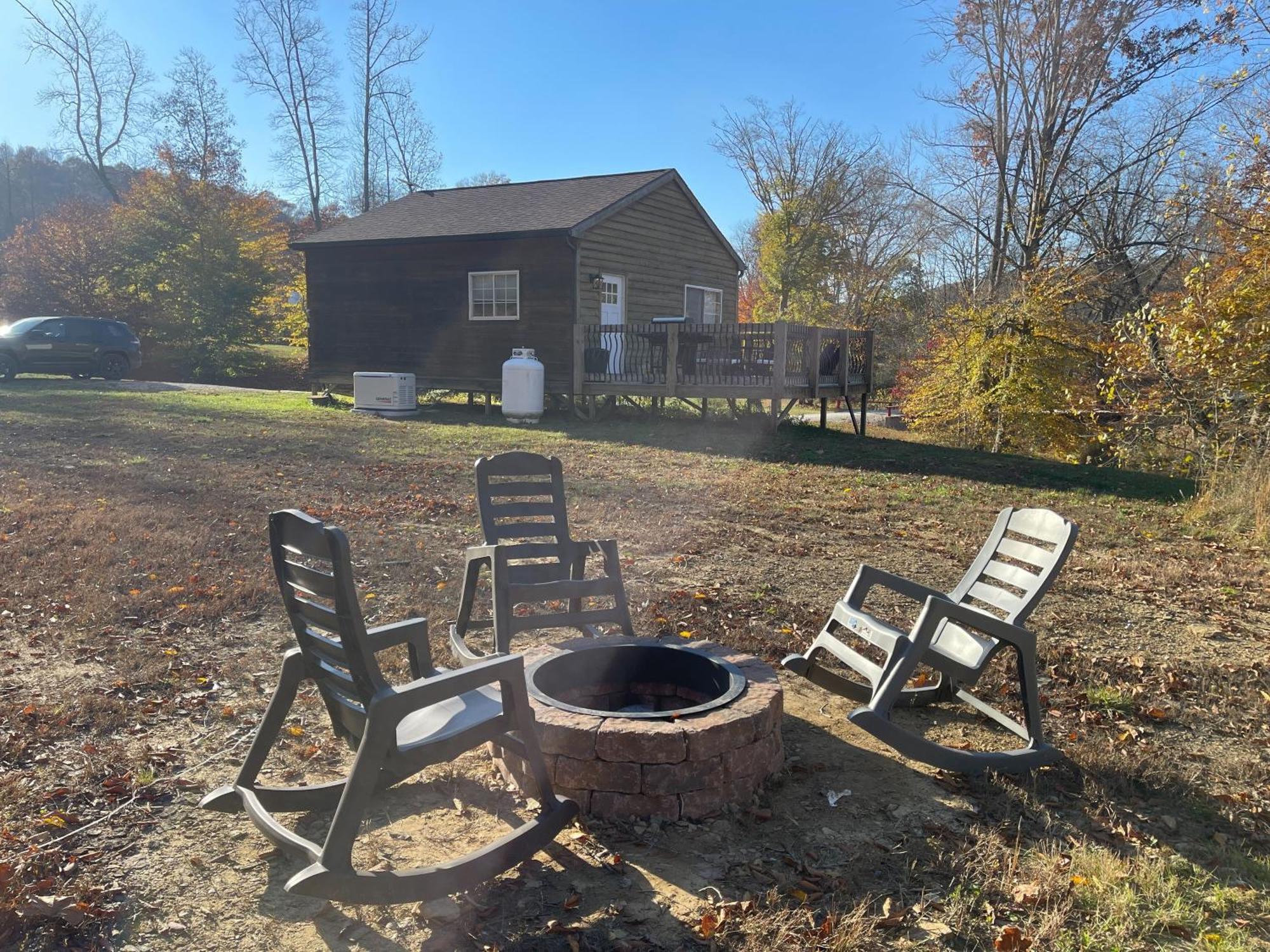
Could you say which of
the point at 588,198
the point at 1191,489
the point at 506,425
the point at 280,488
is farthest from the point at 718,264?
the point at 280,488

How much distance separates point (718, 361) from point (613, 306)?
397 cm

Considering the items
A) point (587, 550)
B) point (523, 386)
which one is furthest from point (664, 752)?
point (523, 386)

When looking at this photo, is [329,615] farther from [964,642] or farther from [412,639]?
[964,642]

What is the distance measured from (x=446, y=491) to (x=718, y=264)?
1392cm

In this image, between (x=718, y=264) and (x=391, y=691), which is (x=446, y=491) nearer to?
(x=391, y=691)

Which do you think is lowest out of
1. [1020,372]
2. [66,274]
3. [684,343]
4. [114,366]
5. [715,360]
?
[114,366]

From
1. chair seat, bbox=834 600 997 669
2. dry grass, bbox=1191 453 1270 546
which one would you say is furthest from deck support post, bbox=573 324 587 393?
chair seat, bbox=834 600 997 669

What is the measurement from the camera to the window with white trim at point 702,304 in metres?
19.7

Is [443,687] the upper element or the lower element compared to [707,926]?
upper

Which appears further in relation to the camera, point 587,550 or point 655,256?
point 655,256

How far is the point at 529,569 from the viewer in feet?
14.2

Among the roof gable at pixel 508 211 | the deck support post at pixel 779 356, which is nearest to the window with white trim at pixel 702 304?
the roof gable at pixel 508 211

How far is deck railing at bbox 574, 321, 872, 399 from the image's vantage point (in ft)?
45.1

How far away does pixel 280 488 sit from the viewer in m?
8.52
